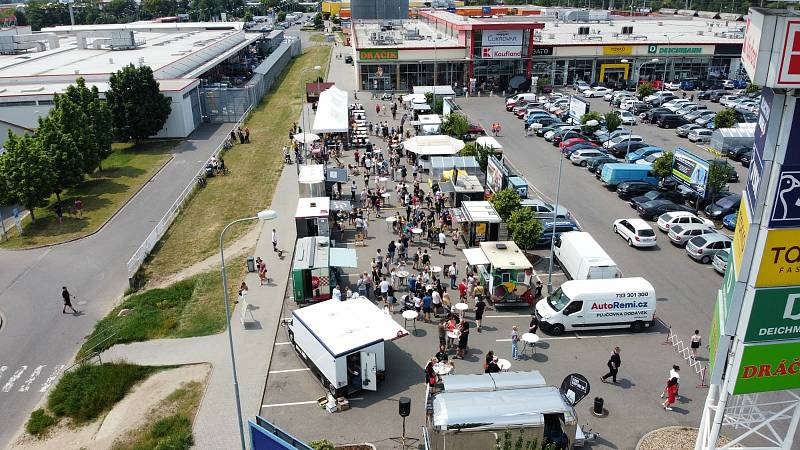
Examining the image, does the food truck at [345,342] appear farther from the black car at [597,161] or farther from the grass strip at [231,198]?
the black car at [597,161]

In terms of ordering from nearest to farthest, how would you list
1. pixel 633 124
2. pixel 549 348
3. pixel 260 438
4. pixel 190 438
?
pixel 260 438
pixel 190 438
pixel 549 348
pixel 633 124

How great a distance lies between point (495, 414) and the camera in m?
13.8

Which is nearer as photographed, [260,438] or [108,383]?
[260,438]

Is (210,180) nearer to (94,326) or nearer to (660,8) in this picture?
(94,326)

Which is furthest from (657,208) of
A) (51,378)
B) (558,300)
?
(51,378)

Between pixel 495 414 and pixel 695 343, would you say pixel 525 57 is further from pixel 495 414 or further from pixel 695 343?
pixel 495 414

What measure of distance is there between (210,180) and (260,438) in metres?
28.7

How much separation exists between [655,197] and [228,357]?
2337 centimetres

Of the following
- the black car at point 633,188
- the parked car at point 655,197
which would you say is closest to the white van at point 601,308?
the parked car at point 655,197

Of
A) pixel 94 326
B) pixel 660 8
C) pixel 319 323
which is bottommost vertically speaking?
pixel 94 326

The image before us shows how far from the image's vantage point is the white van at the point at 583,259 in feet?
A: 74.2

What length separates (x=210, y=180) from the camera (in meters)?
38.2

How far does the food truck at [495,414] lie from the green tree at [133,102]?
125ft

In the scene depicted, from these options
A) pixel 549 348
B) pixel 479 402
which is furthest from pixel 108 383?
pixel 549 348
